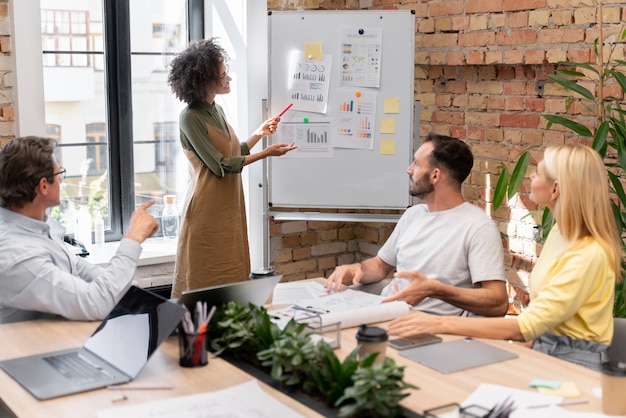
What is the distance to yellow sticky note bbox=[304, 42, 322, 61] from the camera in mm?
4465

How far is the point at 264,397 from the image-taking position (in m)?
1.95

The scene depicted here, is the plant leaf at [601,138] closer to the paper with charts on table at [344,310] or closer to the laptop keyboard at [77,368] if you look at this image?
the paper with charts on table at [344,310]

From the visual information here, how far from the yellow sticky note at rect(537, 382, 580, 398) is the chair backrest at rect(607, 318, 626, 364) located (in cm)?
53

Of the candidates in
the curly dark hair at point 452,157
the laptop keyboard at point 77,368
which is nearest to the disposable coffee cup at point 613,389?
the laptop keyboard at point 77,368

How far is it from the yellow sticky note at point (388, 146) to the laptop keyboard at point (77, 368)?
2.54 meters

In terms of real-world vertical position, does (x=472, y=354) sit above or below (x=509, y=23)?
below

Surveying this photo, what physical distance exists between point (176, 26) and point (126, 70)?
419 mm

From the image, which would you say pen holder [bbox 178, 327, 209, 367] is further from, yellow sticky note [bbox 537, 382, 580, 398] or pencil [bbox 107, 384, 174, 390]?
yellow sticky note [bbox 537, 382, 580, 398]

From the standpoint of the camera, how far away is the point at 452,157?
3.11m

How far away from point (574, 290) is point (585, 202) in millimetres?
267

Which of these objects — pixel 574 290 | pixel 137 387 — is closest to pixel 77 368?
pixel 137 387

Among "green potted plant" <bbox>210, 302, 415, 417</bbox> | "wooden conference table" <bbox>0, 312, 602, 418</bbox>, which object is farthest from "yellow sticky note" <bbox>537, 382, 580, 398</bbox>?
"green potted plant" <bbox>210, 302, 415, 417</bbox>

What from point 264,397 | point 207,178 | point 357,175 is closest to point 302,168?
point 357,175

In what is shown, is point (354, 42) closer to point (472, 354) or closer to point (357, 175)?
point (357, 175)
